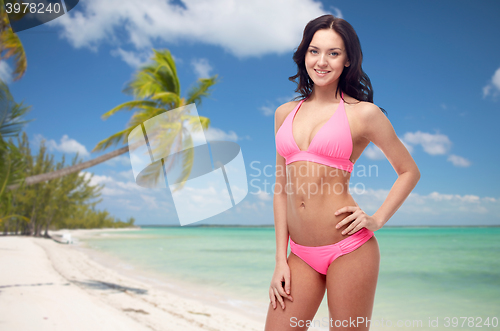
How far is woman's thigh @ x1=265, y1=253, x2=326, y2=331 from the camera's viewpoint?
141 cm

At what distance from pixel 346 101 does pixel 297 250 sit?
72cm

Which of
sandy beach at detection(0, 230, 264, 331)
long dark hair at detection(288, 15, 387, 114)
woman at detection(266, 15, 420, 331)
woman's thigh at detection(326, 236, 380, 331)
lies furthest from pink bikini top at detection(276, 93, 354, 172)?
sandy beach at detection(0, 230, 264, 331)

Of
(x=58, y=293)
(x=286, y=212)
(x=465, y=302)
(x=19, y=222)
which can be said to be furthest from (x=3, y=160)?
(x=19, y=222)

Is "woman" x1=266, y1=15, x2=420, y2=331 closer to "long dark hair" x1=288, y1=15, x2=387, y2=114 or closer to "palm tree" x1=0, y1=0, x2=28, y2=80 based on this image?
"long dark hair" x1=288, y1=15, x2=387, y2=114

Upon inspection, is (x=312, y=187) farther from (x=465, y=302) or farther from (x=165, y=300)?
(x=465, y=302)

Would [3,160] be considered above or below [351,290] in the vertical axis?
above

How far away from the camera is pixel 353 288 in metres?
1.34

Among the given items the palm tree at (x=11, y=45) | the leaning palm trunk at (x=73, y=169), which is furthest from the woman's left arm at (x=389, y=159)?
the palm tree at (x=11, y=45)

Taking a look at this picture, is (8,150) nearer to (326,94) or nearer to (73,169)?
(73,169)

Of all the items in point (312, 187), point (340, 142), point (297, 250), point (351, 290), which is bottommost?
point (351, 290)

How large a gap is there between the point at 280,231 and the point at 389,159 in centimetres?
60

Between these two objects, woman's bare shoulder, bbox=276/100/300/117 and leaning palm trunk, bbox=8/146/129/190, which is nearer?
woman's bare shoulder, bbox=276/100/300/117

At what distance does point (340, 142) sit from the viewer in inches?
54.5

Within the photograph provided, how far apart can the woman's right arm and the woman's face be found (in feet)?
0.90
